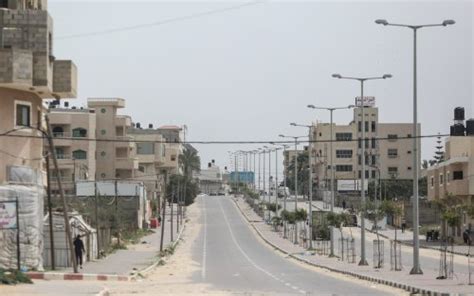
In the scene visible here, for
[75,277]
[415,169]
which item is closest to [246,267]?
[415,169]

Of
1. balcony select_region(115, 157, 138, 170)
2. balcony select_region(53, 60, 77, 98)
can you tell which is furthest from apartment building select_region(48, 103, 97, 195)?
balcony select_region(53, 60, 77, 98)

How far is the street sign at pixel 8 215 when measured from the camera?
34.1 m

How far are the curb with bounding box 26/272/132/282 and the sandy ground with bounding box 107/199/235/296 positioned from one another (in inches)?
38.4

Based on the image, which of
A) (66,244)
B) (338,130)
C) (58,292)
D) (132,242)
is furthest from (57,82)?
(338,130)

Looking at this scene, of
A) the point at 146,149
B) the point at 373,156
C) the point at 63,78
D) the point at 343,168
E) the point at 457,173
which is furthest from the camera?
the point at 343,168

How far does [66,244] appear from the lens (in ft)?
150

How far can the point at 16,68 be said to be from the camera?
3766 centimetres

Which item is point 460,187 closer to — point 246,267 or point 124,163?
point 246,267

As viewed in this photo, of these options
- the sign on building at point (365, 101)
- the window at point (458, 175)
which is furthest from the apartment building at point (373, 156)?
the window at point (458, 175)

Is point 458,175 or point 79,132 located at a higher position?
point 79,132

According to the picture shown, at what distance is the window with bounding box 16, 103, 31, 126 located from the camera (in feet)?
131

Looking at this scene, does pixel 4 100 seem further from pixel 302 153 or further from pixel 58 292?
pixel 302 153

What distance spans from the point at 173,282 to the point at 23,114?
1088 centimetres

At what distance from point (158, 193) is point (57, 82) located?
339ft
